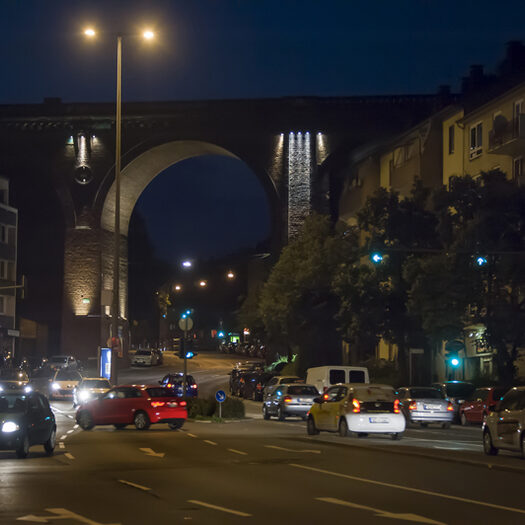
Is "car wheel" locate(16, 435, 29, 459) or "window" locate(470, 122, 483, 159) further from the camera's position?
→ "window" locate(470, 122, 483, 159)

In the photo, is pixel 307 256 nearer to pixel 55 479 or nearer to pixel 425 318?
pixel 425 318

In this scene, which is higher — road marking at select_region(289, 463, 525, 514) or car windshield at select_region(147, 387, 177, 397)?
car windshield at select_region(147, 387, 177, 397)

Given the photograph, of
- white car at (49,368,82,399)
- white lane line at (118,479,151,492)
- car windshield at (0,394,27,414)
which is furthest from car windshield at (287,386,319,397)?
white lane line at (118,479,151,492)

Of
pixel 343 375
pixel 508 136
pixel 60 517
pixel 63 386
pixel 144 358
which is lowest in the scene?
pixel 60 517

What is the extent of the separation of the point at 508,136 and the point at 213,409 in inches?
707

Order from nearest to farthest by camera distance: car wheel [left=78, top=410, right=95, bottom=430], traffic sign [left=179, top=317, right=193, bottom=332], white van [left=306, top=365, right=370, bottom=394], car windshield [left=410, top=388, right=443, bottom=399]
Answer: car wheel [left=78, top=410, right=95, bottom=430] < traffic sign [left=179, top=317, right=193, bottom=332] < car windshield [left=410, top=388, right=443, bottom=399] < white van [left=306, top=365, right=370, bottom=394]

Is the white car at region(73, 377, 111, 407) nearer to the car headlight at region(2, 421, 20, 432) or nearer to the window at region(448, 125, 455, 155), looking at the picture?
the window at region(448, 125, 455, 155)

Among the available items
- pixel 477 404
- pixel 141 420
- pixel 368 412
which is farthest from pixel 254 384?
pixel 368 412

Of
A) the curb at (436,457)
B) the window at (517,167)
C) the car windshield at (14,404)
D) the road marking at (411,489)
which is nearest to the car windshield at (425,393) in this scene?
the window at (517,167)

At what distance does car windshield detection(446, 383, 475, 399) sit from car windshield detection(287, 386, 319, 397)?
19.0 feet

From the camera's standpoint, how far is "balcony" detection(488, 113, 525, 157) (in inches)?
1833

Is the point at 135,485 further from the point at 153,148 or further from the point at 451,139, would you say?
the point at 153,148

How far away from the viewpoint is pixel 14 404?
75.7ft

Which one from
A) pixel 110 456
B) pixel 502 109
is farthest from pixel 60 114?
pixel 110 456
